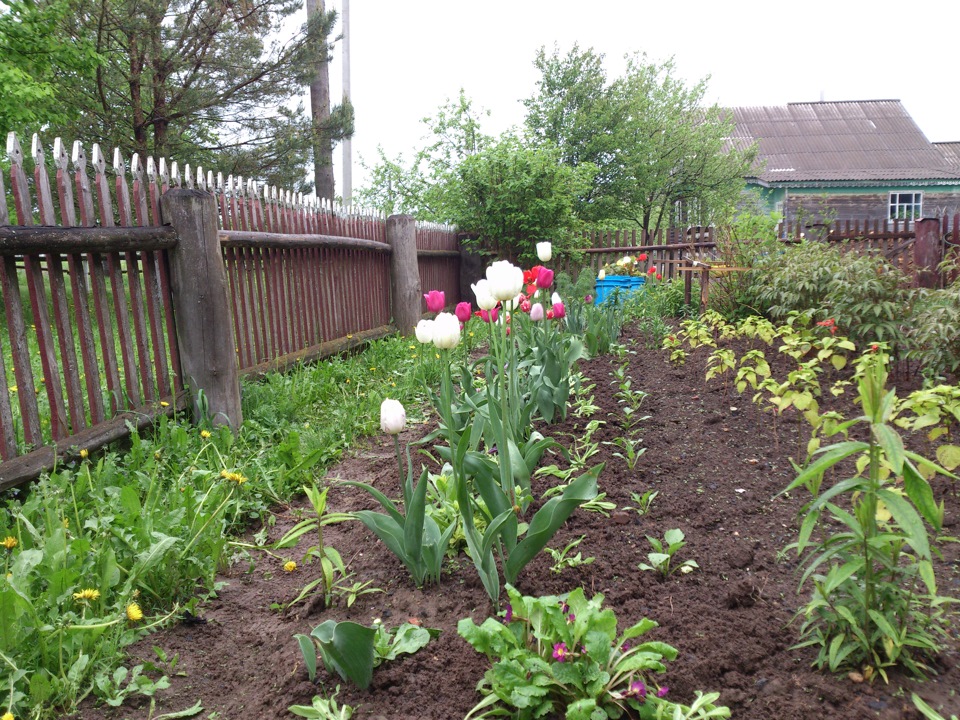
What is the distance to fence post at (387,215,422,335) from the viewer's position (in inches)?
313

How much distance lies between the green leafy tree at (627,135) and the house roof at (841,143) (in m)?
4.72

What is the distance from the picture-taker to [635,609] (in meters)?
1.82

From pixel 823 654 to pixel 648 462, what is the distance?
4.58 feet

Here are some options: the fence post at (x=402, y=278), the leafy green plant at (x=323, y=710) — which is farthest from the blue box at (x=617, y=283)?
the leafy green plant at (x=323, y=710)

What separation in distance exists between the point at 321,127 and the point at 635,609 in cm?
1140

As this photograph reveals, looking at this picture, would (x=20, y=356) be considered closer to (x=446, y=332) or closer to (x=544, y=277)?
(x=446, y=332)

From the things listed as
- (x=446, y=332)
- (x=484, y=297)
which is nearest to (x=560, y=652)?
(x=446, y=332)

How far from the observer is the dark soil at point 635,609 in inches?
59.0

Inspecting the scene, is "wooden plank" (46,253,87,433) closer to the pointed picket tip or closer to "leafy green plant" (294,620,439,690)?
the pointed picket tip

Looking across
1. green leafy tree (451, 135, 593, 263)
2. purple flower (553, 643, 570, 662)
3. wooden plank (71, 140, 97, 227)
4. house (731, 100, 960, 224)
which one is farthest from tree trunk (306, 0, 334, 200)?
house (731, 100, 960, 224)

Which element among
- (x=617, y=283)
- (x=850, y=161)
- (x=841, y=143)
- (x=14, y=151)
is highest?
(x=841, y=143)

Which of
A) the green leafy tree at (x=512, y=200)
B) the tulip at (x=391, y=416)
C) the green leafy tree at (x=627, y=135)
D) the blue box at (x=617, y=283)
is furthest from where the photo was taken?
the green leafy tree at (x=627, y=135)

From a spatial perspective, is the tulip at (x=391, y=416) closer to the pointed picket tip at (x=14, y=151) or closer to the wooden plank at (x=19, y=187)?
the wooden plank at (x=19, y=187)

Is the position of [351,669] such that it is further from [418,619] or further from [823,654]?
[823,654]
